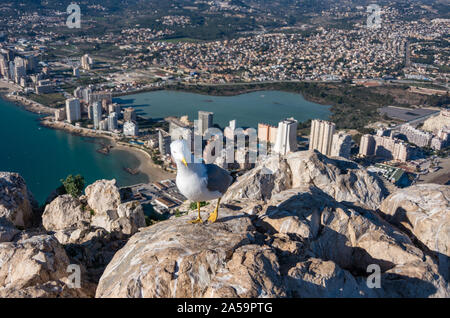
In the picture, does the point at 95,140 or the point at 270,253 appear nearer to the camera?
the point at 270,253

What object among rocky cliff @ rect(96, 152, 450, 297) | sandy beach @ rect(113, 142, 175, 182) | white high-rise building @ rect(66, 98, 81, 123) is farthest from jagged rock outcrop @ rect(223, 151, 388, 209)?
white high-rise building @ rect(66, 98, 81, 123)

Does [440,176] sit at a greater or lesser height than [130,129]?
lesser

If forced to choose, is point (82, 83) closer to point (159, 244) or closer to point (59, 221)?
point (59, 221)

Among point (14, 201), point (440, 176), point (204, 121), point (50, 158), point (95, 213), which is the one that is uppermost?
point (14, 201)

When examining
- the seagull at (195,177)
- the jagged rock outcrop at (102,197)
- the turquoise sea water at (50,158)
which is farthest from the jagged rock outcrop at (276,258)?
the turquoise sea water at (50,158)

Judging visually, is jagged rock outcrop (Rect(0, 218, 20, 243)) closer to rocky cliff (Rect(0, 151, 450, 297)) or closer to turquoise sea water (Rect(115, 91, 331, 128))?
rocky cliff (Rect(0, 151, 450, 297))

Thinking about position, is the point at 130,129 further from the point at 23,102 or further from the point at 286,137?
the point at 23,102

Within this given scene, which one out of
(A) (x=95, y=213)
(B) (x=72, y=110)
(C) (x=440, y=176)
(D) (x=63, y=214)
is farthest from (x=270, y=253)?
(B) (x=72, y=110)
